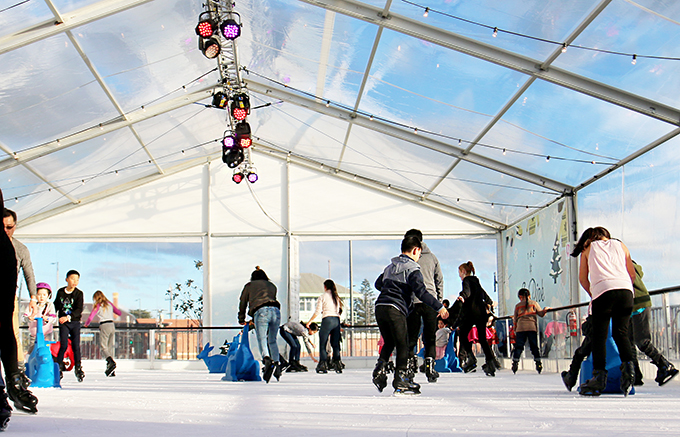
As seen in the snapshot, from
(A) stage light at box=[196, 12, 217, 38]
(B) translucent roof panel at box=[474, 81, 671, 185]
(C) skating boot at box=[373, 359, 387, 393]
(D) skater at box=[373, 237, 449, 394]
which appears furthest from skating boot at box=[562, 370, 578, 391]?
(A) stage light at box=[196, 12, 217, 38]

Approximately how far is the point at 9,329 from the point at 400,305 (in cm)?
244

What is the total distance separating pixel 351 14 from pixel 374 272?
783 centimetres

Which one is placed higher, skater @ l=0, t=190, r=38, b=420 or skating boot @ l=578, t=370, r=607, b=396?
skater @ l=0, t=190, r=38, b=420

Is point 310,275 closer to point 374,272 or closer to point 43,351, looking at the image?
point 374,272

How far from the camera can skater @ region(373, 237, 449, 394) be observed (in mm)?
4469

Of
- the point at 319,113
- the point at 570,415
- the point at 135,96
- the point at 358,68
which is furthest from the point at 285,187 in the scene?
the point at 570,415

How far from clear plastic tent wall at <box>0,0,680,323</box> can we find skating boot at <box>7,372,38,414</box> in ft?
18.0

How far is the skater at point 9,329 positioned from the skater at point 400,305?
87.0 inches

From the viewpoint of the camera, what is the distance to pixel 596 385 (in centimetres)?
429

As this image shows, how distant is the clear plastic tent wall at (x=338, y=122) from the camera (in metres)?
7.75

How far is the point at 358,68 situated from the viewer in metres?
9.71

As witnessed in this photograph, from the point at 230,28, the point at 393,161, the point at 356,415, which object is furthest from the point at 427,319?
the point at 393,161

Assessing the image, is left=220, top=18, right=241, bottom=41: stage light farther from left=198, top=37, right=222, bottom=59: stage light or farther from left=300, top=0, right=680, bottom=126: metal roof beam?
left=300, top=0, right=680, bottom=126: metal roof beam

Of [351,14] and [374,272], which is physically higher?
[351,14]
